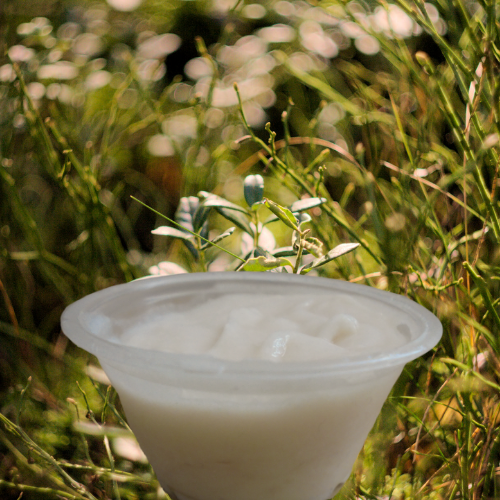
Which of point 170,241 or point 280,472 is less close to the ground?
A: point 280,472

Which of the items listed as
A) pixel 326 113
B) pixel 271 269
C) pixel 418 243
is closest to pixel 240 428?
pixel 271 269

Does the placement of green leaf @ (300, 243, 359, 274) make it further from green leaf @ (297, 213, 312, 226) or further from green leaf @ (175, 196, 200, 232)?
green leaf @ (175, 196, 200, 232)

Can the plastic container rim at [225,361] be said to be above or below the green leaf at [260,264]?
above

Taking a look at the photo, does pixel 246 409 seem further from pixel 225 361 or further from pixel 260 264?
pixel 260 264

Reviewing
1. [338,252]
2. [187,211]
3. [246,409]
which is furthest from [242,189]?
[246,409]

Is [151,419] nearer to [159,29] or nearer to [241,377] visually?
[241,377]

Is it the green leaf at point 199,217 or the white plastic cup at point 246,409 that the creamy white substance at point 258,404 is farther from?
the green leaf at point 199,217

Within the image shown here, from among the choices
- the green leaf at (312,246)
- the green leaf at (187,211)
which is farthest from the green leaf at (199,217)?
the green leaf at (312,246)
